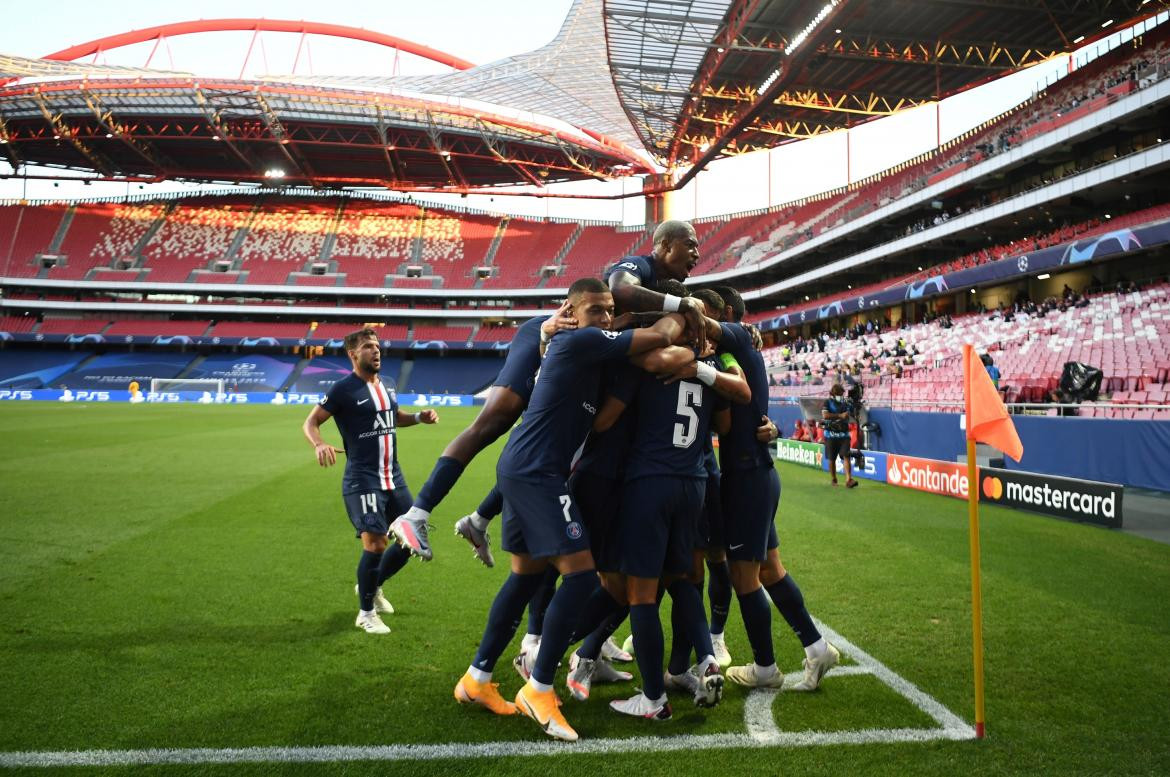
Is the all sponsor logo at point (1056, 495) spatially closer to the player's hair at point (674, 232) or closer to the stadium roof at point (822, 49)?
the player's hair at point (674, 232)

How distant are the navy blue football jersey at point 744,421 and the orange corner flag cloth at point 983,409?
1.05 metres

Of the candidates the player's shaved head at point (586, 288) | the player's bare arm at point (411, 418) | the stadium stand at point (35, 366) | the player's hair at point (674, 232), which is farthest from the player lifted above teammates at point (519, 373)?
the stadium stand at point (35, 366)

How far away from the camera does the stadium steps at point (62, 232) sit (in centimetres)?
6410

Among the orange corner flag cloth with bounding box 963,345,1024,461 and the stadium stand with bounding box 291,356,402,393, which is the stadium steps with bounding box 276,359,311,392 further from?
the orange corner flag cloth with bounding box 963,345,1024,461

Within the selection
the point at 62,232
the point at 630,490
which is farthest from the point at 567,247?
the point at 630,490

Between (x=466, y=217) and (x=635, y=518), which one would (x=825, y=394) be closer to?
(x=635, y=518)

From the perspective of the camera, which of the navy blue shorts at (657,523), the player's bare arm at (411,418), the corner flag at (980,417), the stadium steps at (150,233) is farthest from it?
the stadium steps at (150,233)

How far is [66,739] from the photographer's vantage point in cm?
341

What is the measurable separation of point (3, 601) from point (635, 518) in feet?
17.2

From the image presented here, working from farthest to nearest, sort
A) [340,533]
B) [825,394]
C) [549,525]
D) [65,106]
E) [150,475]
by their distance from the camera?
[65,106]
[825,394]
[150,475]
[340,533]
[549,525]

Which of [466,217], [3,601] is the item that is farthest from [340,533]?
[466,217]

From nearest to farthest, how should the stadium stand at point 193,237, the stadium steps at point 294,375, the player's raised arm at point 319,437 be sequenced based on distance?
1. the player's raised arm at point 319,437
2. the stadium steps at point 294,375
3. the stadium stand at point 193,237

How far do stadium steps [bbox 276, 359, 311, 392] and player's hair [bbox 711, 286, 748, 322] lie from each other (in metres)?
56.9

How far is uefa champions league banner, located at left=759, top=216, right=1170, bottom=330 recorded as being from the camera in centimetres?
2209
